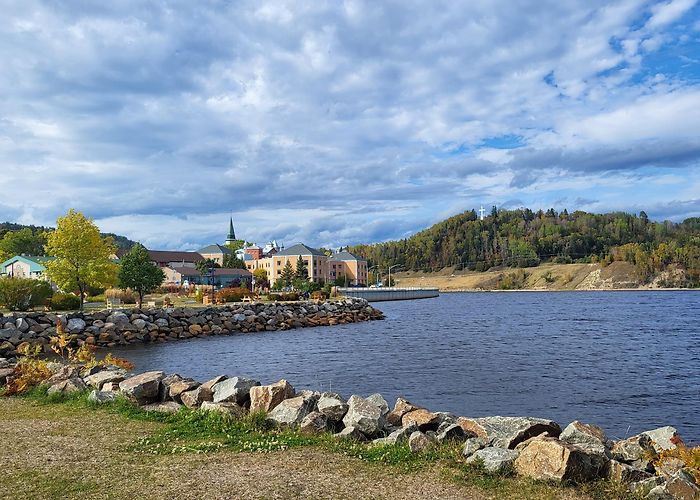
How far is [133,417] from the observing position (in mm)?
10766

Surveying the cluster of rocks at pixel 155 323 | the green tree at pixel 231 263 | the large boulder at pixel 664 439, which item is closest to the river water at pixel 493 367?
the cluster of rocks at pixel 155 323

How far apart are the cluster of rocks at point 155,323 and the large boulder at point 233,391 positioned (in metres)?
20.7

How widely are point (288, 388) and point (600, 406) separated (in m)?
10.4

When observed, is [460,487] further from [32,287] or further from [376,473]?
[32,287]

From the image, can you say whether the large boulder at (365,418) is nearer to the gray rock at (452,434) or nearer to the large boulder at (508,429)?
the gray rock at (452,434)

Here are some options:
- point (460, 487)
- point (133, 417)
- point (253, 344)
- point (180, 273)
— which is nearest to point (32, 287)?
point (253, 344)

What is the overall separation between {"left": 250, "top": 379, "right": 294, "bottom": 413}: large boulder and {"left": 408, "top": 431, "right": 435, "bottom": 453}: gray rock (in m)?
3.11

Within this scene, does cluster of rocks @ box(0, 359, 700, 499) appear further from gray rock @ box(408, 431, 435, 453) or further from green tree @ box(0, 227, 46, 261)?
green tree @ box(0, 227, 46, 261)

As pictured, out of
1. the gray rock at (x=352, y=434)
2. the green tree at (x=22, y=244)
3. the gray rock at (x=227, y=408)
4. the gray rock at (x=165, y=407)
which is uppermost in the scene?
the green tree at (x=22, y=244)

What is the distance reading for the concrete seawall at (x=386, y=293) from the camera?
10731 cm

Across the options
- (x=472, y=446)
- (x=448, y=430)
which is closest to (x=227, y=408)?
(x=448, y=430)

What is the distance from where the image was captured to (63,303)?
4169 centimetres

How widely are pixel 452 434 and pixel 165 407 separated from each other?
219 inches

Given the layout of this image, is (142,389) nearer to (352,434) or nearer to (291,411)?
(291,411)
